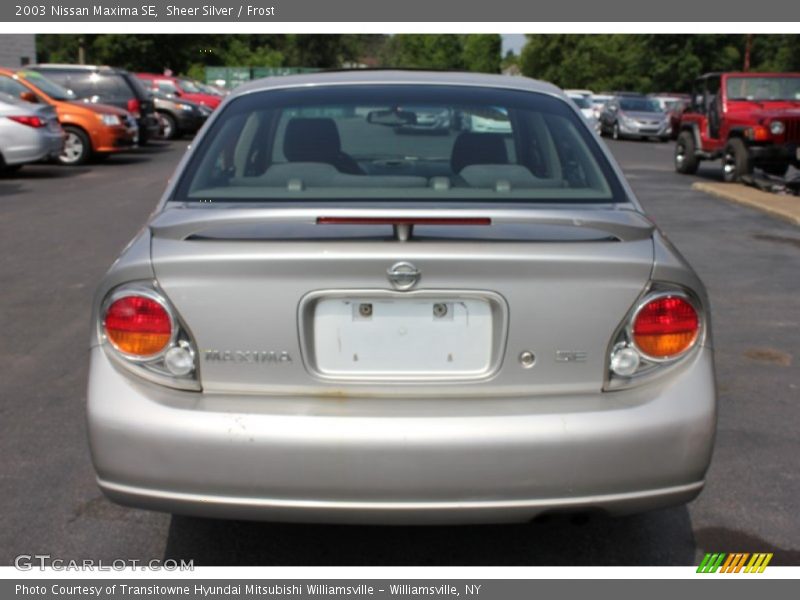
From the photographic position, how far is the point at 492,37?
5207 inches

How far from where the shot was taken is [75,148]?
20.2 metres

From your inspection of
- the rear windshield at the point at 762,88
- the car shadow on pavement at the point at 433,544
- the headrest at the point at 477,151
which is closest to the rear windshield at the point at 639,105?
the rear windshield at the point at 762,88

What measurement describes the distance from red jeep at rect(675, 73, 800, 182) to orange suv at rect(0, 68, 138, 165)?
1040 cm

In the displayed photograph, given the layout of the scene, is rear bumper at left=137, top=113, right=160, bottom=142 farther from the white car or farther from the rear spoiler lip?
the rear spoiler lip

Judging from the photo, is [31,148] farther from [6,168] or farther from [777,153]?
[777,153]

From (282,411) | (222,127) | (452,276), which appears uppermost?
(222,127)

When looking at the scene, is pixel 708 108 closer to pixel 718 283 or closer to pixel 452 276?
pixel 718 283

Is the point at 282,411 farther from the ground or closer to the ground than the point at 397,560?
Result: farther from the ground

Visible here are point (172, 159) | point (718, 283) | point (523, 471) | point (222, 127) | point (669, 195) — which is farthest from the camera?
point (172, 159)

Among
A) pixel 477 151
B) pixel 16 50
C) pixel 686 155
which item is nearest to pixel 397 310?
pixel 477 151

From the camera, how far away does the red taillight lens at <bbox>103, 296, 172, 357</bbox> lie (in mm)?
3193

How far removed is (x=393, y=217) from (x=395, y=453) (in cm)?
66

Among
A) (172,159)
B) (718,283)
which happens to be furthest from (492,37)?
(718,283)

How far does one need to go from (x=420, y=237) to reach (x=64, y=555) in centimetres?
168
